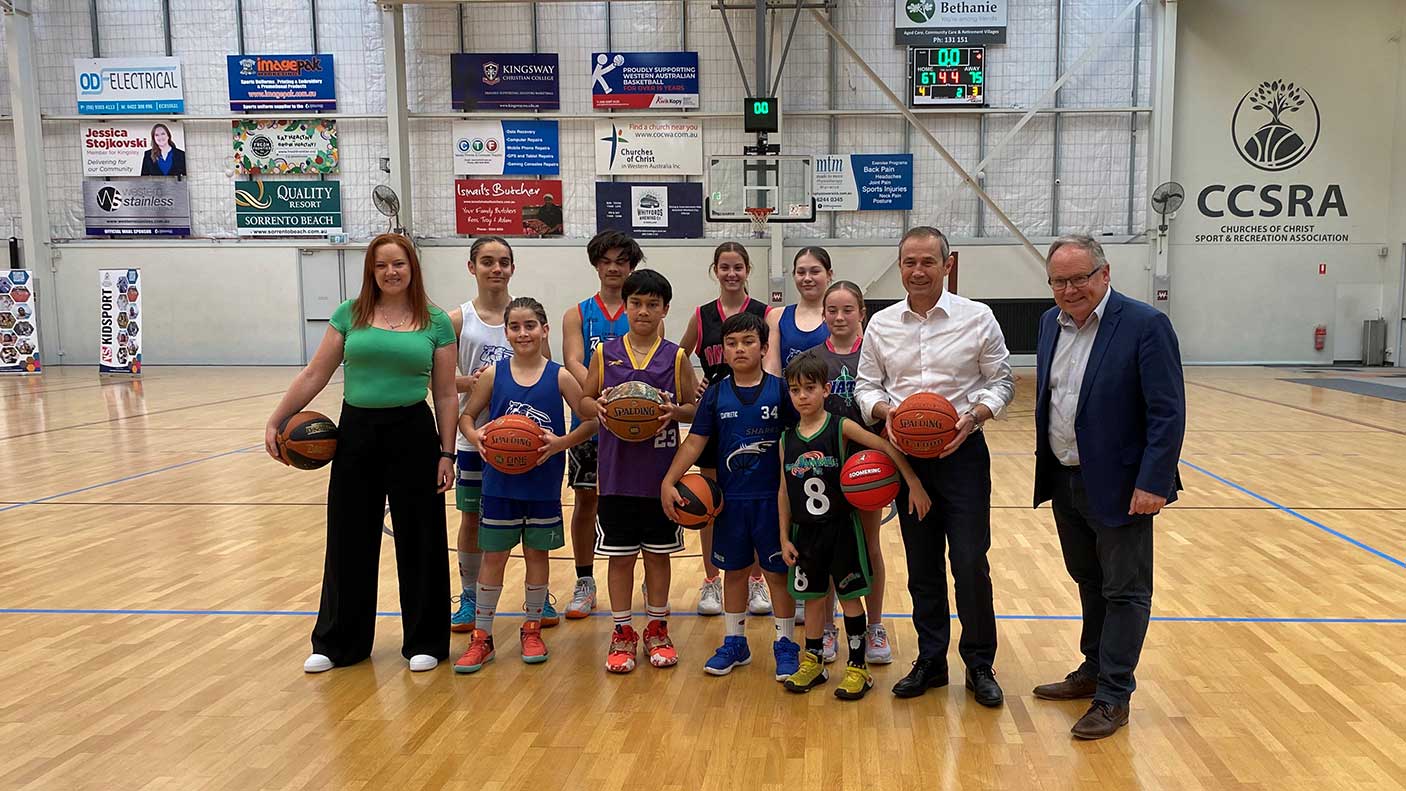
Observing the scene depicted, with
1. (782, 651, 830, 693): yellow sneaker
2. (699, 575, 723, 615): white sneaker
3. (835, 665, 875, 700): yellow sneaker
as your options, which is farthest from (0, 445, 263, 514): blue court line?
(835, 665, 875, 700): yellow sneaker

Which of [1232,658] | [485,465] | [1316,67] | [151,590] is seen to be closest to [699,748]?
[485,465]

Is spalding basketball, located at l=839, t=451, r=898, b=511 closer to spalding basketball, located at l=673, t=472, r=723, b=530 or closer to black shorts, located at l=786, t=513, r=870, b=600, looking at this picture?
black shorts, located at l=786, t=513, r=870, b=600

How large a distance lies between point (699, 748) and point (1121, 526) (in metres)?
1.53

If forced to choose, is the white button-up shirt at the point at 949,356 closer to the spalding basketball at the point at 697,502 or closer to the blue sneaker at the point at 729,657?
the spalding basketball at the point at 697,502

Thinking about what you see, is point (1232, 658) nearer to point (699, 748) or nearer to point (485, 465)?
point (699, 748)

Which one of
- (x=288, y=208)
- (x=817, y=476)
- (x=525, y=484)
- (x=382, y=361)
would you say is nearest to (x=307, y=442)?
(x=382, y=361)

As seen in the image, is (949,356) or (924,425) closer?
(924,425)

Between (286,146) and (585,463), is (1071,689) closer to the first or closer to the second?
(585,463)

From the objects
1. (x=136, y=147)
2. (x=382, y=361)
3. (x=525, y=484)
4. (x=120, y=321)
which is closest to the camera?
(x=382, y=361)

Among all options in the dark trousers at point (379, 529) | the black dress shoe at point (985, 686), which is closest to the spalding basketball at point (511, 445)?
the dark trousers at point (379, 529)

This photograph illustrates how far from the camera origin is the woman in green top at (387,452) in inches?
146

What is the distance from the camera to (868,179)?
17188 millimetres

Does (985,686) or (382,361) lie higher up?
(382,361)

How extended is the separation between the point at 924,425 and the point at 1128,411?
2.09 feet
